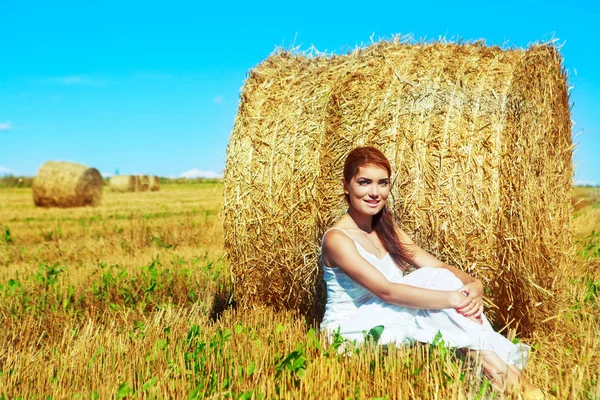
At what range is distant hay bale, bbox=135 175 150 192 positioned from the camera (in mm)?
25703

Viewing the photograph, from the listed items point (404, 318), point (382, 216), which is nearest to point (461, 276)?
point (404, 318)

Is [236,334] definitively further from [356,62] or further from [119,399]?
[356,62]

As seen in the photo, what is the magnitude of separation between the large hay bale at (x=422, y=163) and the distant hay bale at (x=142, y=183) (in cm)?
2099

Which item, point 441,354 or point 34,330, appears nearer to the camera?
point 441,354

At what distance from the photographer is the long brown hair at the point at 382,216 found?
416 cm

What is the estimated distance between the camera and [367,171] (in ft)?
13.6

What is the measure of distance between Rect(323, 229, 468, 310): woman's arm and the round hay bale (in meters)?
22.3

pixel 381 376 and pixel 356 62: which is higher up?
pixel 356 62

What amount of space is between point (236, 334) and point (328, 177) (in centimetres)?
138

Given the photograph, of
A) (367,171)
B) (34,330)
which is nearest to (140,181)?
(34,330)

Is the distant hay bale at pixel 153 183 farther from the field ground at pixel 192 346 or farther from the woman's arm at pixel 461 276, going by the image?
the woman's arm at pixel 461 276

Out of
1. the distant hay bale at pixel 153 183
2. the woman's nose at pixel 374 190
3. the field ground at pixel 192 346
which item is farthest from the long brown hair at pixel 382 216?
the distant hay bale at pixel 153 183

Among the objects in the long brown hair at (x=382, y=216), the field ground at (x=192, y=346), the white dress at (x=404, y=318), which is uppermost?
the long brown hair at (x=382, y=216)

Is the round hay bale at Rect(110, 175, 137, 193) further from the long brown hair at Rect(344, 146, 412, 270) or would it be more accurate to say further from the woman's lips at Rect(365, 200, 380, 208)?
the woman's lips at Rect(365, 200, 380, 208)
